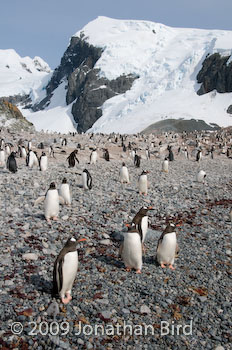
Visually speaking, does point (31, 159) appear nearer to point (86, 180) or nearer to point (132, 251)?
point (86, 180)

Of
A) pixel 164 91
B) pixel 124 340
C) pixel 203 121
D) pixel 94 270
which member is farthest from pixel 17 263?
pixel 164 91

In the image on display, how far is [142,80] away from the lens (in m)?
82.5

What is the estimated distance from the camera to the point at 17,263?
5.32 m

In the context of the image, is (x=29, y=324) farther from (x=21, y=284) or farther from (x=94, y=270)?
(x=94, y=270)

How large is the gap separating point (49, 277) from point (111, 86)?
91993 mm

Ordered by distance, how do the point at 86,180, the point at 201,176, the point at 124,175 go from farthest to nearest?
the point at 201,176 < the point at 124,175 < the point at 86,180

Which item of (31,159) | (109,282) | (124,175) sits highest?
(31,159)

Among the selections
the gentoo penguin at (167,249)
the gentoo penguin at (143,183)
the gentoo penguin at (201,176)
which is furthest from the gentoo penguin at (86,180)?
the gentoo penguin at (201,176)

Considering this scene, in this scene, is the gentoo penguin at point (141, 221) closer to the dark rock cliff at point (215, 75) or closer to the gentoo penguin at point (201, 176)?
the gentoo penguin at point (201, 176)

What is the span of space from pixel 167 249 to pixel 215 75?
77138mm

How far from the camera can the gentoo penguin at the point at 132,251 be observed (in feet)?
18.1

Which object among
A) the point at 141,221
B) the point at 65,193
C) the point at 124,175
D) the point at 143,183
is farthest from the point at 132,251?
the point at 124,175

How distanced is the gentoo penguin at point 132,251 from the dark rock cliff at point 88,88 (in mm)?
85035

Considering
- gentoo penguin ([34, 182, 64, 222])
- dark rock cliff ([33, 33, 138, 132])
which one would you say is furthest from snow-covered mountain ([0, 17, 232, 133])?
gentoo penguin ([34, 182, 64, 222])
